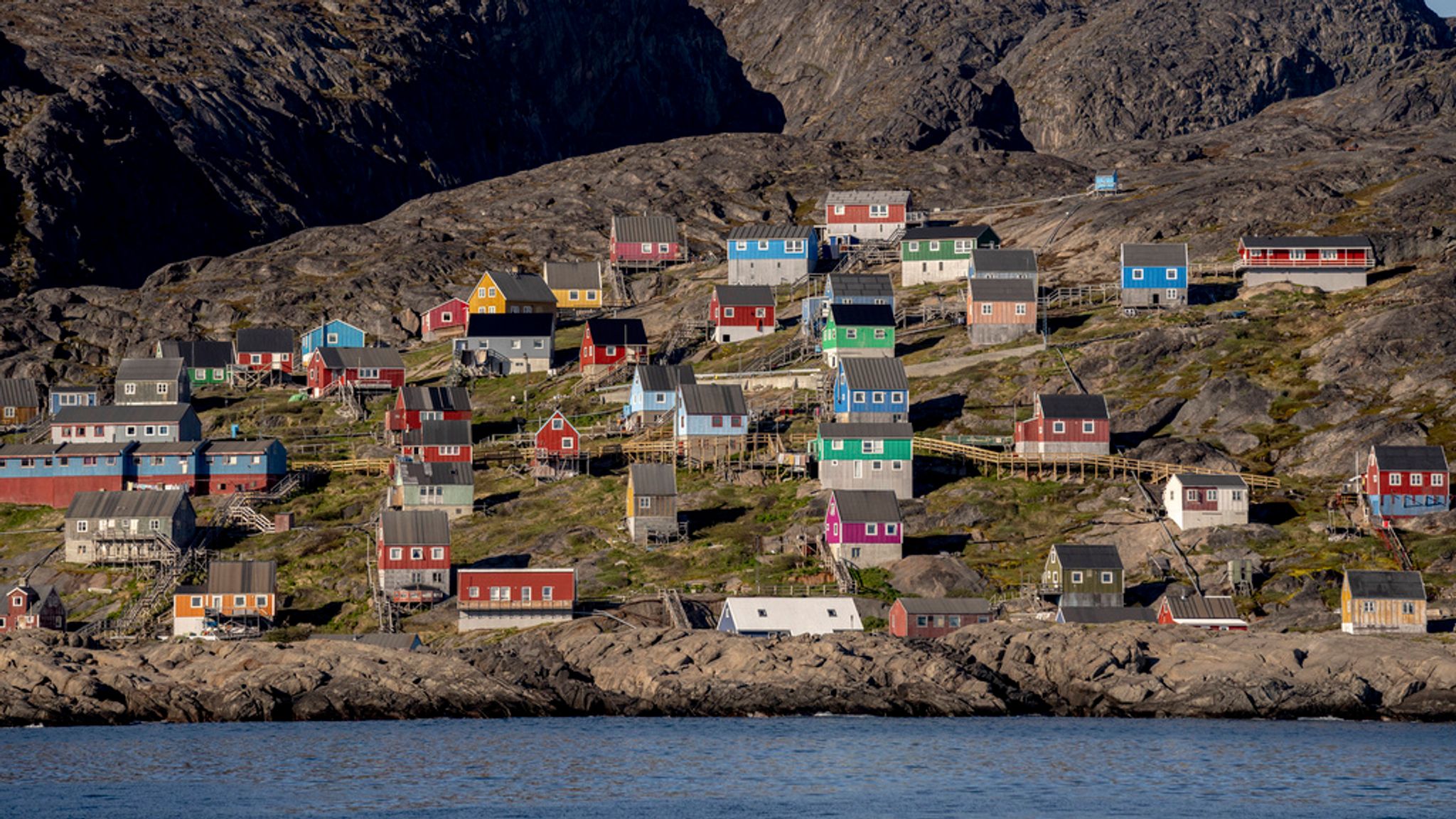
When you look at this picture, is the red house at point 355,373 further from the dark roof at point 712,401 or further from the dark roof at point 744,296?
the dark roof at point 712,401

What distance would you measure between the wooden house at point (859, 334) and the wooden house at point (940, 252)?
2188cm

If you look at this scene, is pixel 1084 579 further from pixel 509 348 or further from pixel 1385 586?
pixel 509 348

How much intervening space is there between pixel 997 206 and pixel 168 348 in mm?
79934

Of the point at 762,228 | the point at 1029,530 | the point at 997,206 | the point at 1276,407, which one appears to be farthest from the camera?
the point at 997,206

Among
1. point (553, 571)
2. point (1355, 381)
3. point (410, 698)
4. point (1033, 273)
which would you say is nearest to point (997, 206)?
point (1033, 273)

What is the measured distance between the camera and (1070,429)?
120m

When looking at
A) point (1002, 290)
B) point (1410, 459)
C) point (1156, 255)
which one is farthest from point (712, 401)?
point (1410, 459)

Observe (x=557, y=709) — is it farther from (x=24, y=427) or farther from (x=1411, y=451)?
(x=24, y=427)

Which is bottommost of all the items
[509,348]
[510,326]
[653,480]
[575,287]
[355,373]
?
[653,480]

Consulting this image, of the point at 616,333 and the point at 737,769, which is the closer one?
the point at 737,769

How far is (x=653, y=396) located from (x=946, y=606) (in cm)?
4111

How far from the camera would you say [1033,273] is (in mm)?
149000

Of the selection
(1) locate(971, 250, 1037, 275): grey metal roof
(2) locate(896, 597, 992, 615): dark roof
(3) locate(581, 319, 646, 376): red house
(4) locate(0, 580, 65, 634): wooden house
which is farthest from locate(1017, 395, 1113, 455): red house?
(4) locate(0, 580, 65, 634): wooden house

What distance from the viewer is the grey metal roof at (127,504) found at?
118125 millimetres
